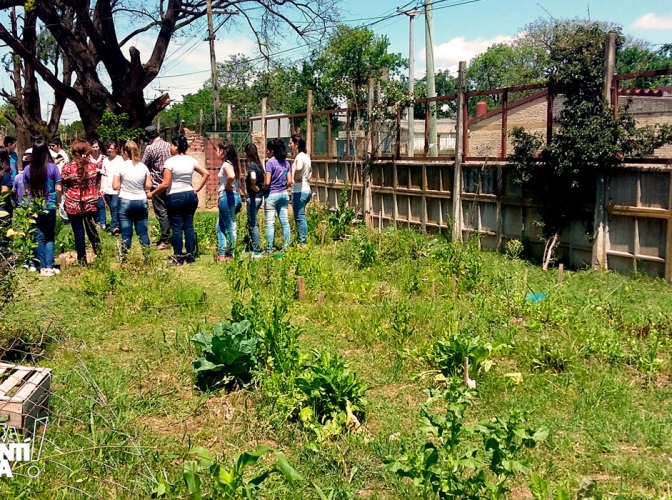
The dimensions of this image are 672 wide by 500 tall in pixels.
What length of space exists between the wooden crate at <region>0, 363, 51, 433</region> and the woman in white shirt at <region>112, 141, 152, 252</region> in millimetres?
4909

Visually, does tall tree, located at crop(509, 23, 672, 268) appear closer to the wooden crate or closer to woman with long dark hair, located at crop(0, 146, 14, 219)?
the wooden crate

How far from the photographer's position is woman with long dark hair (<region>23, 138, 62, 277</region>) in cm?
872

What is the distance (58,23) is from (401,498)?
60.1 ft

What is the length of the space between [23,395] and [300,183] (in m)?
7.03

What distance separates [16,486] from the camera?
3.50m

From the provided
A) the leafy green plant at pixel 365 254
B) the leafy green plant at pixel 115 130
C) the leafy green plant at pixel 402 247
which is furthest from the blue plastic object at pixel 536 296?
the leafy green plant at pixel 115 130

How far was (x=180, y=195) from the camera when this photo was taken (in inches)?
363

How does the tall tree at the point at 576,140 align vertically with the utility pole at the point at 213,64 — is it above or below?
below

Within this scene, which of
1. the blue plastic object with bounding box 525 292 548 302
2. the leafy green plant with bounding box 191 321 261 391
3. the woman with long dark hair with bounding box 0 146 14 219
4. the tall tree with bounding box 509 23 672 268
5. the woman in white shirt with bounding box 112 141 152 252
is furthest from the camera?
the woman in white shirt with bounding box 112 141 152 252

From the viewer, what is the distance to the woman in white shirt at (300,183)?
A: 10602 millimetres

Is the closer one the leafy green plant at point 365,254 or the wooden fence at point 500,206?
the wooden fence at point 500,206

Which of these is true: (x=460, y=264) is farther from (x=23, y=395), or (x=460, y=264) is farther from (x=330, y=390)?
(x=23, y=395)

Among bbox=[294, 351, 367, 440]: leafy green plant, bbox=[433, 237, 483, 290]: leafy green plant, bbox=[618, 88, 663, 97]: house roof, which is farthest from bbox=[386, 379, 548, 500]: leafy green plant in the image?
bbox=[618, 88, 663, 97]: house roof

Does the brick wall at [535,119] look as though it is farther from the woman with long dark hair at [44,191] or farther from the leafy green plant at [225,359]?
the woman with long dark hair at [44,191]
